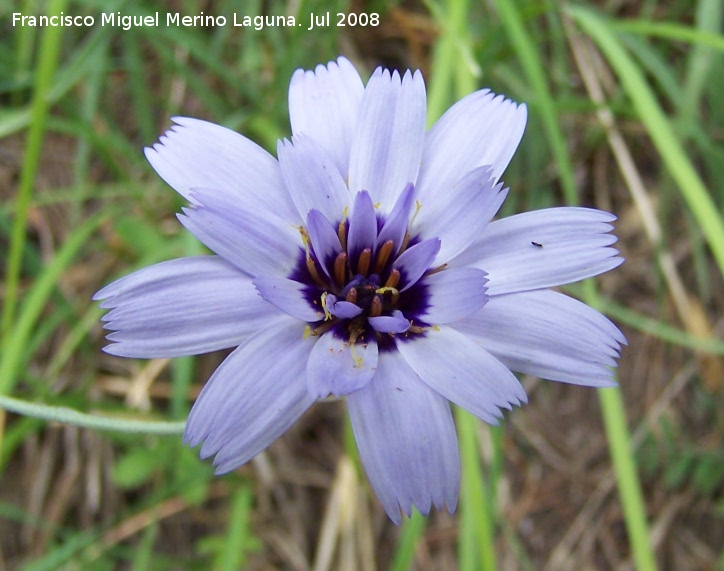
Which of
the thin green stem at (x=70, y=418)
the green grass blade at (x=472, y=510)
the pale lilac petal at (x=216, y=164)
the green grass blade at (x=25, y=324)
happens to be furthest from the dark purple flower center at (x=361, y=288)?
the green grass blade at (x=25, y=324)

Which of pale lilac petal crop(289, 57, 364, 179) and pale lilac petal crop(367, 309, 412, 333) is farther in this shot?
pale lilac petal crop(289, 57, 364, 179)

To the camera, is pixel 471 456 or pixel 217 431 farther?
pixel 471 456

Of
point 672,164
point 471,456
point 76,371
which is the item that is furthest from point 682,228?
point 76,371

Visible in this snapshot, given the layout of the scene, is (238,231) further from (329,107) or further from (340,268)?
(329,107)

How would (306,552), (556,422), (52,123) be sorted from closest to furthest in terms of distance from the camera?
(52,123), (306,552), (556,422)

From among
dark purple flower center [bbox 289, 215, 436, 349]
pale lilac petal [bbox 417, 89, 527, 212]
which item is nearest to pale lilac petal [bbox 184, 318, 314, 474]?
dark purple flower center [bbox 289, 215, 436, 349]

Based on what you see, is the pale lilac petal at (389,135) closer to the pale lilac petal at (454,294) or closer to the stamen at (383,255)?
the stamen at (383,255)

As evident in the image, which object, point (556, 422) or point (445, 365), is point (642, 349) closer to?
point (556, 422)

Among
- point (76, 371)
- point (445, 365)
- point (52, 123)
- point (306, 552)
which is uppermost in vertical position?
point (52, 123)

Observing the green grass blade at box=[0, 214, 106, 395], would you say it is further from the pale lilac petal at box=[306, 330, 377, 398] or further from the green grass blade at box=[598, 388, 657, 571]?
the green grass blade at box=[598, 388, 657, 571]
